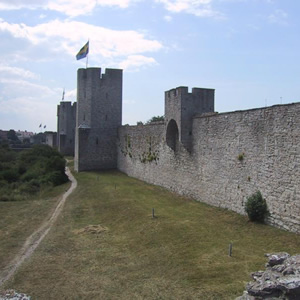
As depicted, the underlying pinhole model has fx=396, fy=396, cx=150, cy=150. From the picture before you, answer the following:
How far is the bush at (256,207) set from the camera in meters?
14.1

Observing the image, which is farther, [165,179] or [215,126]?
[165,179]

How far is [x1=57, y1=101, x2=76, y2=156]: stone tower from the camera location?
54.4 meters

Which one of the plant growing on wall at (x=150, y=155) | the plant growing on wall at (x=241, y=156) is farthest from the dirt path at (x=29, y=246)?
the plant growing on wall at (x=241, y=156)

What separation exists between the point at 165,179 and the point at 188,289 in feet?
47.7

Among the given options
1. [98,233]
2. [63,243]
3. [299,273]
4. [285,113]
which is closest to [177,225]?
[98,233]

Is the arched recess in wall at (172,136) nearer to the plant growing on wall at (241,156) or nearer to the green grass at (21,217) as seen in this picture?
the plant growing on wall at (241,156)

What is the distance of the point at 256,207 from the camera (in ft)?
46.6

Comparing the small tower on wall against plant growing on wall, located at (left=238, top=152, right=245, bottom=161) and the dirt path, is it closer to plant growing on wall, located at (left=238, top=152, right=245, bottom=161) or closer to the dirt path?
plant growing on wall, located at (left=238, top=152, right=245, bottom=161)

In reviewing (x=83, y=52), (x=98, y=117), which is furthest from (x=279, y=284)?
(x=83, y=52)

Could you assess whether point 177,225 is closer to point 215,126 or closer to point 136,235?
point 136,235

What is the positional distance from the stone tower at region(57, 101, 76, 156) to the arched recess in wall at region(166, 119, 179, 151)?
1329 inches

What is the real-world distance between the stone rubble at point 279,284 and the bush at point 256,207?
5.97 meters

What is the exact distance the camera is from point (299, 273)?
7281mm

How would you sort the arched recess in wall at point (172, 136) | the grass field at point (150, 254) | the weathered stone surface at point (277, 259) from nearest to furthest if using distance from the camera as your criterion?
1. the weathered stone surface at point (277, 259)
2. the grass field at point (150, 254)
3. the arched recess in wall at point (172, 136)
